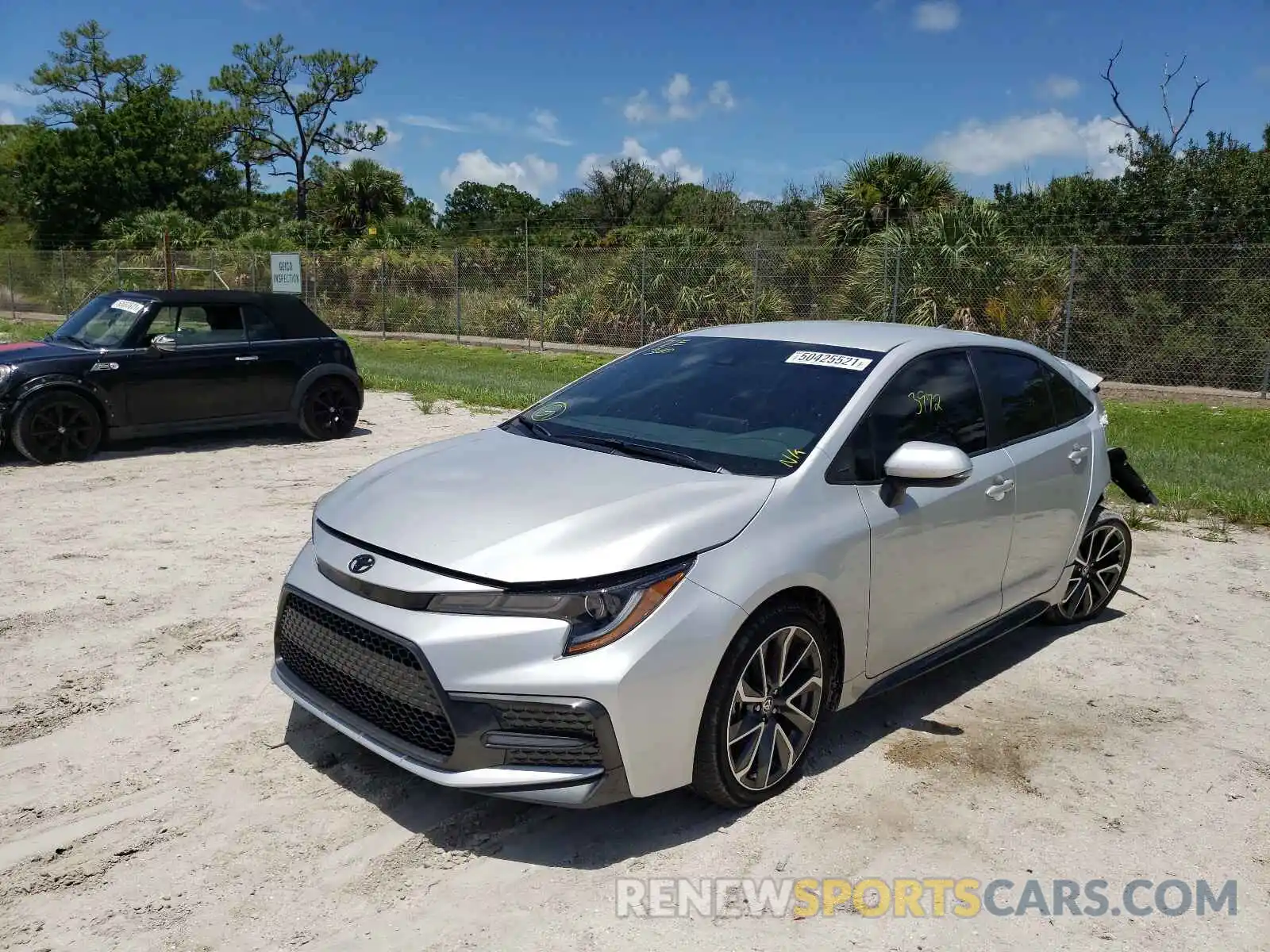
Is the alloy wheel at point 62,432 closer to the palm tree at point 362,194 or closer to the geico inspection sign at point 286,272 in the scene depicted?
the geico inspection sign at point 286,272

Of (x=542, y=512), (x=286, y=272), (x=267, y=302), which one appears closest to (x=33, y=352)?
(x=267, y=302)

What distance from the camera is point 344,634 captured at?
3479mm

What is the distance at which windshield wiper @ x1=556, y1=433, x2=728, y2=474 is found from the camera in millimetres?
3887

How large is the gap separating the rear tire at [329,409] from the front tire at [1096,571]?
305 inches

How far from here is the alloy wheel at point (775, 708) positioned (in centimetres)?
347

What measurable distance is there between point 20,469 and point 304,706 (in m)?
6.89

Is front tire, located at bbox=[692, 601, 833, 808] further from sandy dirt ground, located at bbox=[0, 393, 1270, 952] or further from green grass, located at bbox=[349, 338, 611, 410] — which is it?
green grass, located at bbox=[349, 338, 611, 410]

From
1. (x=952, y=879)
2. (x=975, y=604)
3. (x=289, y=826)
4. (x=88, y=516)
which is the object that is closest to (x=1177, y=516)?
(x=975, y=604)

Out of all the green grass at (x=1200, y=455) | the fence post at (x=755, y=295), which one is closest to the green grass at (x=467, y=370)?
the fence post at (x=755, y=295)

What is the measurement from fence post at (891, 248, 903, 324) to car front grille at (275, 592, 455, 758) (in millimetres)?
15565

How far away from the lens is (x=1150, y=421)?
14172 mm

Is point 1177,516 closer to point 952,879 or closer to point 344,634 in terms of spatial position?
point 952,879

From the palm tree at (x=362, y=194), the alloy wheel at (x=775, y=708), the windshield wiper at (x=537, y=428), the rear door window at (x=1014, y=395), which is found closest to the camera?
the alloy wheel at (x=775, y=708)

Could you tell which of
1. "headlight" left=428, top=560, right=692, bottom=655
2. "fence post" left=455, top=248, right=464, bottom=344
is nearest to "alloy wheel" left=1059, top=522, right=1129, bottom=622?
"headlight" left=428, top=560, right=692, bottom=655
